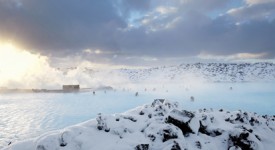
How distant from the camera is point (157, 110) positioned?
10.2m

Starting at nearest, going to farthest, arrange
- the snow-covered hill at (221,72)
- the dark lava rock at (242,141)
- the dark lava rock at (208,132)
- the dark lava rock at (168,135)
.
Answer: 1. the dark lava rock at (168,135)
2. the dark lava rock at (242,141)
3. the dark lava rock at (208,132)
4. the snow-covered hill at (221,72)

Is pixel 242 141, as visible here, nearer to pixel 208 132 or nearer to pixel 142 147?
pixel 208 132

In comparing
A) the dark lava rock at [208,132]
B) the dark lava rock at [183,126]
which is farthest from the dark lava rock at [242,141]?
the dark lava rock at [183,126]

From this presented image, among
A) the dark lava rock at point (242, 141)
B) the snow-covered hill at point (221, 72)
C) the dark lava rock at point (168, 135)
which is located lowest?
the dark lava rock at point (242, 141)

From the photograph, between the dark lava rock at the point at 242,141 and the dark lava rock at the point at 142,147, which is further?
the dark lava rock at the point at 242,141

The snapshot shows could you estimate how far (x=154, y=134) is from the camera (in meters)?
8.04

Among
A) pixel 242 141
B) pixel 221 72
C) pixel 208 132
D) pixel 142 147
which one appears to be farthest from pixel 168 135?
pixel 221 72

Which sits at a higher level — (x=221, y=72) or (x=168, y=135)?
(x=221, y=72)

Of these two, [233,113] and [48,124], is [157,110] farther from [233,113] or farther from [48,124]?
[48,124]

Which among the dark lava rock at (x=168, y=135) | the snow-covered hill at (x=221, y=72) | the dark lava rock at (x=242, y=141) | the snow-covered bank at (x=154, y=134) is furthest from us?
the snow-covered hill at (x=221, y=72)

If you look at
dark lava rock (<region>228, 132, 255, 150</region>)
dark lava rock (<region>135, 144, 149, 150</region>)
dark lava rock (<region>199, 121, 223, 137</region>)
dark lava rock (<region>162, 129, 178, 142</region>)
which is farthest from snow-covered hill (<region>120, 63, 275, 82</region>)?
dark lava rock (<region>135, 144, 149, 150</region>)

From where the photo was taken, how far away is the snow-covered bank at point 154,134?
23.6ft

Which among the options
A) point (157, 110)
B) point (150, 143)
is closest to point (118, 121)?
point (150, 143)

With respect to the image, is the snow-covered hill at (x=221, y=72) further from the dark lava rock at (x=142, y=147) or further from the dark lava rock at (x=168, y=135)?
the dark lava rock at (x=142, y=147)
